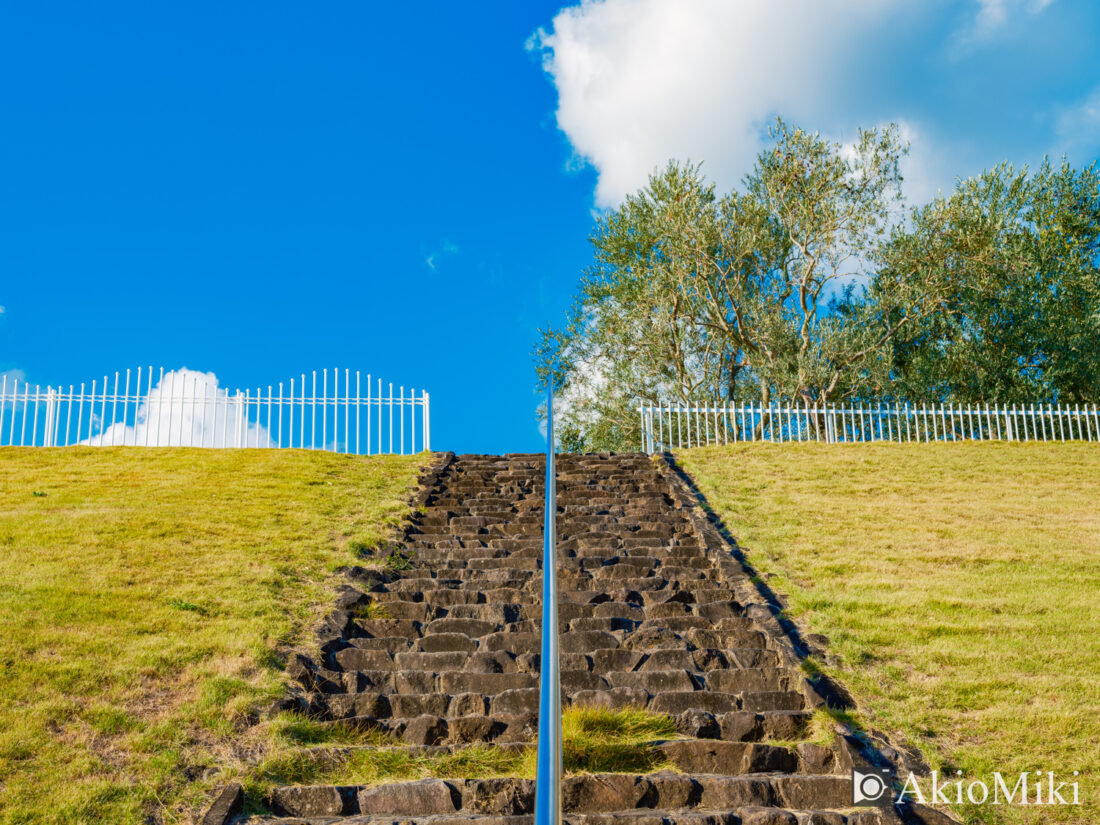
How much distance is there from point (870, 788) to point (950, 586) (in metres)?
4.25

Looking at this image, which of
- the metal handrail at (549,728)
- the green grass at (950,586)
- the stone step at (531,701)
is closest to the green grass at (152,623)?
the stone step at (531,701)

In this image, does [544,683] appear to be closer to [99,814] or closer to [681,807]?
[681,807]

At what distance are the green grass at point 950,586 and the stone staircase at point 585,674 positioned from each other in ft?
2.21

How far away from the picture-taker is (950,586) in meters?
8.24

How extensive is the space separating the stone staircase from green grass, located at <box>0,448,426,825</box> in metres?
0.50

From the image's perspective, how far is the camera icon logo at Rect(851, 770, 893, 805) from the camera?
15.0 ft

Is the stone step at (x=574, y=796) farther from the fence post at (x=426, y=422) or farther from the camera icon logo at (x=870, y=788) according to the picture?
the fence post at (x=426, y=422)

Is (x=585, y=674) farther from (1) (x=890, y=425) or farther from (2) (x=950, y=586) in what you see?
(1) (x=890, y=425)

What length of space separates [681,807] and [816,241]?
21.8 meters

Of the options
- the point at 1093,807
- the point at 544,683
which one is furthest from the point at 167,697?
the point at 1093,807

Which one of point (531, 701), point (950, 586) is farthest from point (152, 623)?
point (950, 586)

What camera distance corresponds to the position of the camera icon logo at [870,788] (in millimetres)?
4562

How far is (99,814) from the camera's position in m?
4.33

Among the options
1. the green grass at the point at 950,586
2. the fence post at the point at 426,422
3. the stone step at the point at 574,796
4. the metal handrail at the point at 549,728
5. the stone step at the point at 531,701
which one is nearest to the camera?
the metal handrail at the point at 549,728
